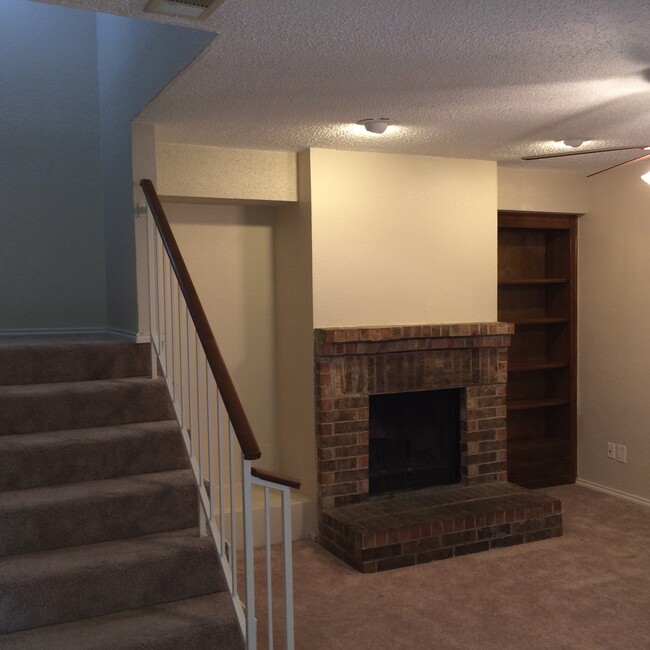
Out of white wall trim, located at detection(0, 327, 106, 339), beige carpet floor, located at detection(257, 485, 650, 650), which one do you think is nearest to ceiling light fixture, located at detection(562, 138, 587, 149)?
beige carpet floor, located at detection(257, 485, 650, 650)

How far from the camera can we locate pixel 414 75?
110 inches

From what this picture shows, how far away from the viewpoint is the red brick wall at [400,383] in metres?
4.13

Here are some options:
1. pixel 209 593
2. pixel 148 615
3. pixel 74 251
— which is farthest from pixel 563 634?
pixel 74 251

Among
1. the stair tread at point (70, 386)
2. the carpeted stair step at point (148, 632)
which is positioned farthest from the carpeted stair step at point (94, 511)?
the stair tread at point (70, 386)

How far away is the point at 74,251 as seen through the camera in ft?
13.8

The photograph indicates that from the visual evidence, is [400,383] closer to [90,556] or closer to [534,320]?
[534,320]

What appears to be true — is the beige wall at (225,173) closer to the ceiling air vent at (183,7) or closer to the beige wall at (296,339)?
the beige wall at (296,339)

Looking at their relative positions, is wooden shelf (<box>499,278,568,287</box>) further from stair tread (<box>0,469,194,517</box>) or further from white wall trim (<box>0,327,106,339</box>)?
stair tread (<box>0,469,194,517</box>)

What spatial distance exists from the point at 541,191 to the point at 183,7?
3.48 metres

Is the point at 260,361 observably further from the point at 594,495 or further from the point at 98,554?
A: the point at 594,495

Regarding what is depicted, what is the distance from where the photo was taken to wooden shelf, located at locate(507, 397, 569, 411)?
16.8 feet

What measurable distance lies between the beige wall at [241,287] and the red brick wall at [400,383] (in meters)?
0.54

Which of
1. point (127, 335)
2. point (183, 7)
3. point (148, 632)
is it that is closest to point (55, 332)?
A: point (127, 335)

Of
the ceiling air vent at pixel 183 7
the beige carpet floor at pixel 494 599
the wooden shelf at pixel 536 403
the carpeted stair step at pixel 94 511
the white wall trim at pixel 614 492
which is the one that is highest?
the ceiling air vent at pixel 183 7
